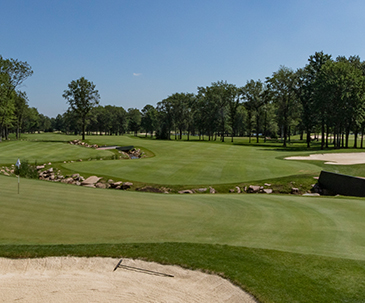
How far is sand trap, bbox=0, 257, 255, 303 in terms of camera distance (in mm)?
5098

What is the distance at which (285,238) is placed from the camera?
7.77 meters

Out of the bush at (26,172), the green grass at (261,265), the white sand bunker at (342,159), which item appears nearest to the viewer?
the green grass at (261,265)

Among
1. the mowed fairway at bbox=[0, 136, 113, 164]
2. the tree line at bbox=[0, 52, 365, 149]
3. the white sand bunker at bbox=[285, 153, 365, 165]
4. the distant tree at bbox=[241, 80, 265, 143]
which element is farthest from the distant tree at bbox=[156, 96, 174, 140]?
the white sand bunker at bbox=[285, 153, 365, 165]

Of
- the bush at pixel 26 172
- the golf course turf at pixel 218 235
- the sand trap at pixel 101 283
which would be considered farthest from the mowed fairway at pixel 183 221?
the bush at pixel 26 172

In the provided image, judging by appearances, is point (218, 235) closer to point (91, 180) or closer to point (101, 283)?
point (101, 283)

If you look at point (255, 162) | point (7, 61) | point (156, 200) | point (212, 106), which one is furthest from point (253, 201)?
point (212, 106)

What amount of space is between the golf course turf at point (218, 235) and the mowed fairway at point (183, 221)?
27 mm

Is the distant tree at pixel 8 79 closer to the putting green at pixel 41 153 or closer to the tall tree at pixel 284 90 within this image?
the putting green at pixel 41 153

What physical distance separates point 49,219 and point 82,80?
52298mm

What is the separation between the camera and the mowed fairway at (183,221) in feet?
25.0

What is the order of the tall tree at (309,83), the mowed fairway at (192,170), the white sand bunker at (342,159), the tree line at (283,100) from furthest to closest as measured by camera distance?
1. the tall tree at (309,83)
2. the tree line at (283,100)
3. the white sand bunker at (342,159)
4. the mowed fairway at (192,170)

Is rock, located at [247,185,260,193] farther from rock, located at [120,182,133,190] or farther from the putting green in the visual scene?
the putting green

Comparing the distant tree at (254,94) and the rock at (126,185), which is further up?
the distant tree at (254,94)

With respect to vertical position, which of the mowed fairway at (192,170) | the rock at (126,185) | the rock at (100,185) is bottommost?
the rock at (100,185)
